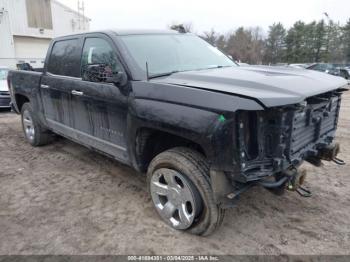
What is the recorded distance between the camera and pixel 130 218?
3.42m

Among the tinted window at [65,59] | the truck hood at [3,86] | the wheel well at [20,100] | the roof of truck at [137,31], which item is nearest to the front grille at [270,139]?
the roof of truck at [137,31]

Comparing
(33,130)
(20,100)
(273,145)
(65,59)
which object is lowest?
(33,130)

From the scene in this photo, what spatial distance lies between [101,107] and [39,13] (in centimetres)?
2713

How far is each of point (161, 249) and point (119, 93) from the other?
161 centimetres

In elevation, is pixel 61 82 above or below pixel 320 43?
below

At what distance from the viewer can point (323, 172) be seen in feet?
14.9

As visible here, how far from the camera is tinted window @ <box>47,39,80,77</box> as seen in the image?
428 cm

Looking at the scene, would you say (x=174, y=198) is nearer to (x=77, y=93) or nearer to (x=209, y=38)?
(x=77, y=93)

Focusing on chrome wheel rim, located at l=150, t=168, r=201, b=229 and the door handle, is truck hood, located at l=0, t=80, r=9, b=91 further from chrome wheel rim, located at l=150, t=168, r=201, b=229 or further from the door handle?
chrome wheel rim, located at l=150, t=168, r=201, b=229

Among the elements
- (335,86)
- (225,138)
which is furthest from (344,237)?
(225,138)

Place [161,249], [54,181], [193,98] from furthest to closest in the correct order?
[54,181] < [161,249] < [193,98]

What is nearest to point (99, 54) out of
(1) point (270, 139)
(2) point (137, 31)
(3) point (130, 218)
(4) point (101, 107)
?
(2) point (137, 31)

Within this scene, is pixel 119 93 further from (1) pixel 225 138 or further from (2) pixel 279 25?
(2) pixel 279 25

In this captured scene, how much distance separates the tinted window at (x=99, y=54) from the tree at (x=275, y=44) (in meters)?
64.7
